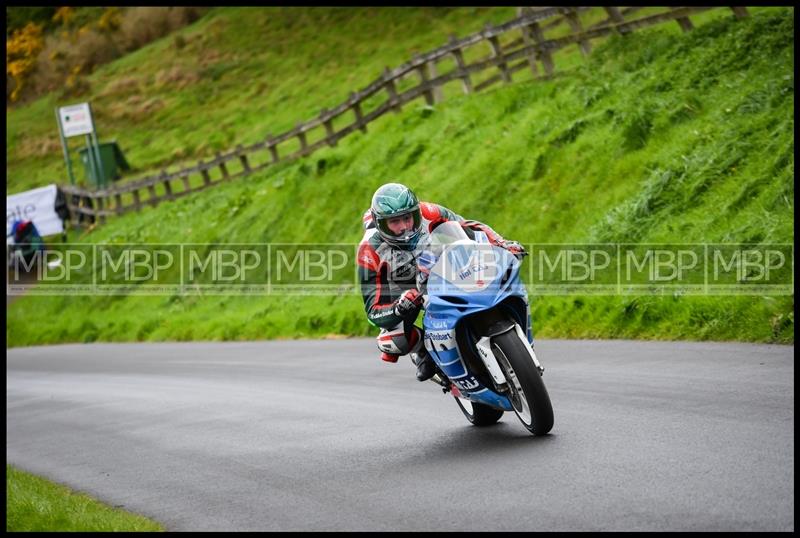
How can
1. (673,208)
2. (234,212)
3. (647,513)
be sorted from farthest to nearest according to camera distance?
(234,212) → (673,208) → (647,513)

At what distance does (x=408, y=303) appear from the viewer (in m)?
7.40

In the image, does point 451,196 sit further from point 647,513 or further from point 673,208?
point 647,513

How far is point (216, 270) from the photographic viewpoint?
25.6 metres

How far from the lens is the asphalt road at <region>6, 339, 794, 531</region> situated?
5637 mm

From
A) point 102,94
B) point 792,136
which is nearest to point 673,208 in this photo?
point 792,136

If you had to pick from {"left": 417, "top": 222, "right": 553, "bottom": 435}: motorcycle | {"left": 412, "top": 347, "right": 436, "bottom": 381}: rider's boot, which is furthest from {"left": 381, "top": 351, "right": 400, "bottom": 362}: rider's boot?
{"left": 417, "top": 222, "right": 553, "bottom": 435}: motorcycle

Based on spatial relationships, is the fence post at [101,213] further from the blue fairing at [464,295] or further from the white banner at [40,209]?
the blue fairing at [464,295]

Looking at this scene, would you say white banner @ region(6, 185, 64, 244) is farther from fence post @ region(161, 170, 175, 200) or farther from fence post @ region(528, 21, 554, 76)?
fence post @ region(528, 21, 554, 76)

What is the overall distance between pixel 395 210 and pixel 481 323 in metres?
0.97

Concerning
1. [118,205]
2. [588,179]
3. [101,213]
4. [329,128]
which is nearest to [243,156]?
[329,128]

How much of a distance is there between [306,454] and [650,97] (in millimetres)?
10544

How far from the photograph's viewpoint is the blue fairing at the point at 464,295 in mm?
7012

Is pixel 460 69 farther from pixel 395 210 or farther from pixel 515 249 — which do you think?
pixel 395 210

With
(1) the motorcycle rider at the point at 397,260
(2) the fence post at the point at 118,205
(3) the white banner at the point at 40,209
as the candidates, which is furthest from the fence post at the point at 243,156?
(1) the motorcycle rider at the point at 397,260
